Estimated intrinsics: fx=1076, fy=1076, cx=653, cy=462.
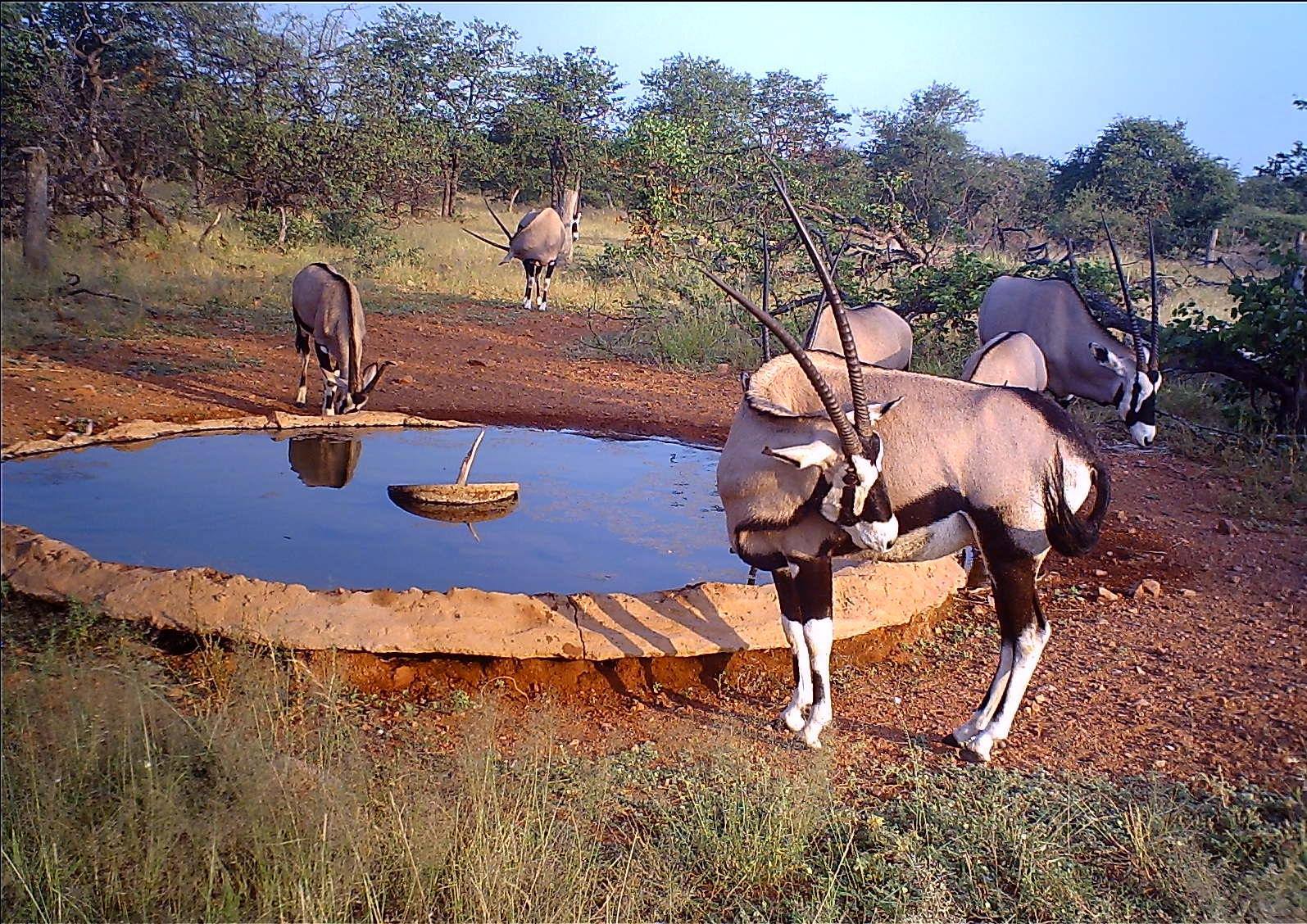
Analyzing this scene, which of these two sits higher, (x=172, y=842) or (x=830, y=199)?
(x=830, y=199)

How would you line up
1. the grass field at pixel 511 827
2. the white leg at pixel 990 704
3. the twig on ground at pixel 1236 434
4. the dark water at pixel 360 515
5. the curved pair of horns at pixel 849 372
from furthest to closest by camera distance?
1. the twig on ground at pixel 1236 434
2. the dark water at pixel 360 515
3. the white leg at pixel 990 704
4. the curved pair of horns at pixel 849 372
5. the grass field at pixel 511 827

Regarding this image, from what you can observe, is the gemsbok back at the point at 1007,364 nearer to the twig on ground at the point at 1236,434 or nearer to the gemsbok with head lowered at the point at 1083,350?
the gemsbok with head lowered at the point at 1083,350

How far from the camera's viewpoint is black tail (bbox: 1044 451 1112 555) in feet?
13.4

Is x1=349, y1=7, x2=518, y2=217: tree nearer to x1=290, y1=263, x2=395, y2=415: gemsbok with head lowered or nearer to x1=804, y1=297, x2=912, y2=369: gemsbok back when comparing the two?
x1=290, y1=263, x2=395, y2=415: gemsbok with head lowered

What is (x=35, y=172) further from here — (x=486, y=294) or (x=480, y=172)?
(x=480, y=172)

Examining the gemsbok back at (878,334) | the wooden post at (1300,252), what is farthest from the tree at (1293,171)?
the gemsbok back at (878,334)

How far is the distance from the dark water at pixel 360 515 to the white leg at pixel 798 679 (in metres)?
1.10

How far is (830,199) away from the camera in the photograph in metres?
14.6

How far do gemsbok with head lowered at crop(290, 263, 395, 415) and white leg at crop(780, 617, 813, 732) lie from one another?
209 inches

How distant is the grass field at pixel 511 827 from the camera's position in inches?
114

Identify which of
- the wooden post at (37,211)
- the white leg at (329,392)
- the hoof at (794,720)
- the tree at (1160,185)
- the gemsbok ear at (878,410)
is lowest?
the hoof at (794,720)

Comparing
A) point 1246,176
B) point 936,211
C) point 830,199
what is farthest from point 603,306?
point 1246,176

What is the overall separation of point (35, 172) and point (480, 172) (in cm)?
1929

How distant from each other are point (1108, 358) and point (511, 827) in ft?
22.3
